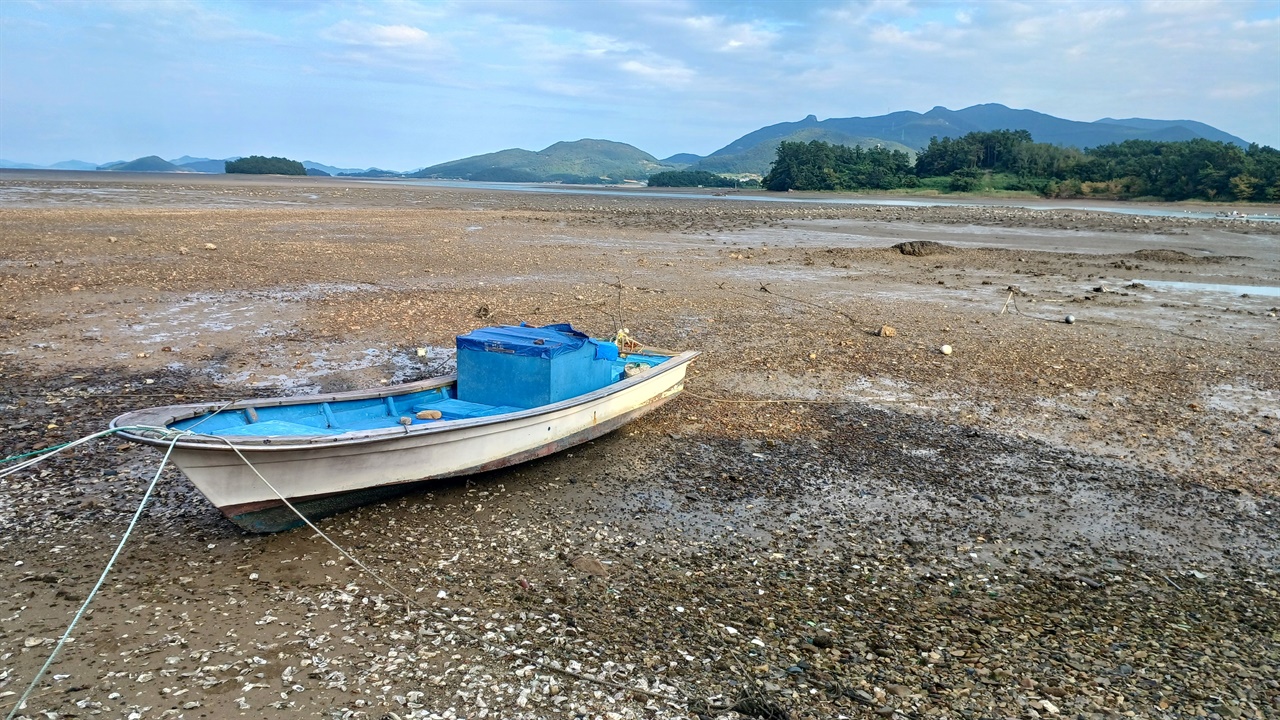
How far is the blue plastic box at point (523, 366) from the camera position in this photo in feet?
26.2

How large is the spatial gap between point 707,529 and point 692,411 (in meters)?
3.33

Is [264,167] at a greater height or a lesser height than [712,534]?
greater

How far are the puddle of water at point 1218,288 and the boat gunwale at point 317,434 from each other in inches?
742

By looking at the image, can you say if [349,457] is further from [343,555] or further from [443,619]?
[443,619]

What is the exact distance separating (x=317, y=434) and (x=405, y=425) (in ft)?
3.27

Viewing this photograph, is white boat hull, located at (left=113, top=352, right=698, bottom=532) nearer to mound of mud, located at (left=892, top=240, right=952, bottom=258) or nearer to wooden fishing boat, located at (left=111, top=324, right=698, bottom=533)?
wooden fishing boat, located at (left=111, top=324, right=698, bottom=533)

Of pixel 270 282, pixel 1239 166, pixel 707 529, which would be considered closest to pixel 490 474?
pixel 707 529

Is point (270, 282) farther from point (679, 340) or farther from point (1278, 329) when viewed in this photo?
point (1278, 329)

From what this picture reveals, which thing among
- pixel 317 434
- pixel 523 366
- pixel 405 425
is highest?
pixel 523 366

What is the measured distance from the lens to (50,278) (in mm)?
16703

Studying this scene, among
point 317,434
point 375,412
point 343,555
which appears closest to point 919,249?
point 375,412

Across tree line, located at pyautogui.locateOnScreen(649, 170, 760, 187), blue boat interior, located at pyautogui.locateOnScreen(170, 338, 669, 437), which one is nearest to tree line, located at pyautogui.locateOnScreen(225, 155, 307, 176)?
tree line, located at pyautogui.locateOnScreen(649, 170, 760, 187)

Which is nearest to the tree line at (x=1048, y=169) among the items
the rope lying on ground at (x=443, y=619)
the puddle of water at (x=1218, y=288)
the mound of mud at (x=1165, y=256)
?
the mound of mud at (x=1165, y=256)

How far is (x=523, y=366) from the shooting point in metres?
8.05
